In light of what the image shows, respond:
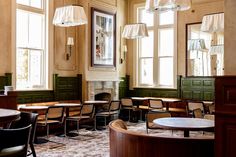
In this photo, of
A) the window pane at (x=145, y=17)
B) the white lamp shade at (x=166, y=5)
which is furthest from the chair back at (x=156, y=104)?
the white lamp shade at (x=166, y=5)

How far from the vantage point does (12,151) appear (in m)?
3.25

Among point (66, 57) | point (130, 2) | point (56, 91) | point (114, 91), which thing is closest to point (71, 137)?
point (56, 91)

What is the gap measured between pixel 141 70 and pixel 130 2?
260 cm

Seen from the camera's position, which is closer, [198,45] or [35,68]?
[35,68]

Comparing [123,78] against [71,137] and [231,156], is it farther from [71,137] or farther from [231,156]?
[231,156]

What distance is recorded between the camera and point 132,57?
1160cm

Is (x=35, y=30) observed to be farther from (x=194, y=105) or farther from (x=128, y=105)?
(x=194, y=105)

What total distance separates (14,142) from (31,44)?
5.70 metres

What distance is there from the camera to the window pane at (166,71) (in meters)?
10.6

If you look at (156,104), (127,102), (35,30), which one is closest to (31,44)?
(35,30)

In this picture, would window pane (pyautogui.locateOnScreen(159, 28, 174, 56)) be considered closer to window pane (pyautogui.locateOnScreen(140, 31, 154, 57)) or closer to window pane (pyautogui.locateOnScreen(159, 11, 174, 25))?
window pane (pyautogui.locateOnScreen(159, 11, 174, 25))

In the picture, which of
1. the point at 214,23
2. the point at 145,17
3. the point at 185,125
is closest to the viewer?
the point at 185,125

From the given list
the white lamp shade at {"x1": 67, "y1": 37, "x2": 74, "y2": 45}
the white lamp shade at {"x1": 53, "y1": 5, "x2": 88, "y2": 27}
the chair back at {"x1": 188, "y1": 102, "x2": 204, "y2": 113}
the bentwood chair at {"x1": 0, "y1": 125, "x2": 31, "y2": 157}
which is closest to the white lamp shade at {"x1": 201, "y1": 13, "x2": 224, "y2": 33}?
the chair back at {"x1": 188, "y1": 102, "x2": 204, "y2": 113}

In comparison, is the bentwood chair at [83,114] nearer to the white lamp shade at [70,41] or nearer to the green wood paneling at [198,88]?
the white lamp shade at [70,41]
